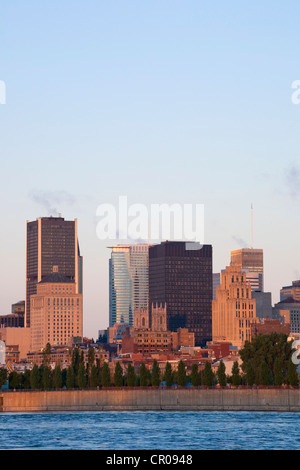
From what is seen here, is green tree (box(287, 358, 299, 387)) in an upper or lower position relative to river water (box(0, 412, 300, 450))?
upper

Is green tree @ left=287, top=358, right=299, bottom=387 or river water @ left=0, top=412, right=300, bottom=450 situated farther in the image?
green tree @ left=287, top=358, right=299, bottom=387

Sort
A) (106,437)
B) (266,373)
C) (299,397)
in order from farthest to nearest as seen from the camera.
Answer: (266,373)
(299,397)
(106,437)

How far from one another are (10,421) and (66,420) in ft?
28.9

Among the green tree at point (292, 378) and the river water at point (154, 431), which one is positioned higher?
the green tree at point (292, 378)

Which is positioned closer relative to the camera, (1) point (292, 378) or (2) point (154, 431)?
(2) point (154, 431)

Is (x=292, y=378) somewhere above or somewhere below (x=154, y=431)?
above

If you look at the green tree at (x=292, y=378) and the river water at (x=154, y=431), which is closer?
the river water at (x=154, y=431)

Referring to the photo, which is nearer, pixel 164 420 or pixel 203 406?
pixel 164 420
